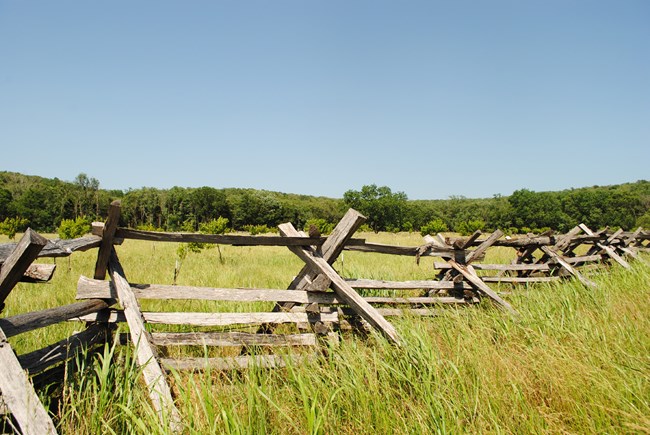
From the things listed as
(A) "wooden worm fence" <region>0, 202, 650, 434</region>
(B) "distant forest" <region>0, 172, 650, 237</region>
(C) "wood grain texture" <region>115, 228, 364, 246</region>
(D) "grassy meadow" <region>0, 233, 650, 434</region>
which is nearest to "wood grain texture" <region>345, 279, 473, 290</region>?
(A) "wooden worm fence" <region>0, 202, 650, 434</region>

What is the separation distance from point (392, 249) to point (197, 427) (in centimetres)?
321

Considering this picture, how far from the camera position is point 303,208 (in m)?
92.2

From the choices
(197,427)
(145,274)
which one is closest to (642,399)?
(197,427)

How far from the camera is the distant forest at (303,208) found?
234 ft

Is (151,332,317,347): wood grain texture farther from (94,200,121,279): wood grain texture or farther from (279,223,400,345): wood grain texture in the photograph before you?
(94,200,121,279): wood grain texture

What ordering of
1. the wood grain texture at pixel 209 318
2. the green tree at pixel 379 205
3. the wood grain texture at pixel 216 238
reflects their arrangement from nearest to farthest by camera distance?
the wood grain texture at pixel 216 238 < the wood grain texture at pixel 209 318 < the green tree at pixel 379 205

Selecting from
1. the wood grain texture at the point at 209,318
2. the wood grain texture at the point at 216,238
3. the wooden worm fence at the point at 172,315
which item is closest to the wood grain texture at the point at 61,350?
the wooden worm fence at the point at 172,315

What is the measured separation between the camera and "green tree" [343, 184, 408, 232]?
3142 inches

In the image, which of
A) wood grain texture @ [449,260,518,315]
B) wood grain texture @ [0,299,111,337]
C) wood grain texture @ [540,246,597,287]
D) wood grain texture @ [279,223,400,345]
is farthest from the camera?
wood grain texture @ [540,246,597,287]

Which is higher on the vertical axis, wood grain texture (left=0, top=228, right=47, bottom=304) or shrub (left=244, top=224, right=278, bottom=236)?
wood grain texture (left=0, top=228, right=47, bottom=304)

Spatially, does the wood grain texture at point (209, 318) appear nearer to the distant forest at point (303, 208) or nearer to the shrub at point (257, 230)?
the shrub at point (257, 230)

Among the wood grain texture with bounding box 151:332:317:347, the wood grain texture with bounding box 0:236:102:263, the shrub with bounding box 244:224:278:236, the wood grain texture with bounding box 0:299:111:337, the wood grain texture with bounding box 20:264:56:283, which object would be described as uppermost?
the wood grain texture with bounding box 0:236:102:263

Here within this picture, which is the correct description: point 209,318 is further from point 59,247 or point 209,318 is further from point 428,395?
point 428,395

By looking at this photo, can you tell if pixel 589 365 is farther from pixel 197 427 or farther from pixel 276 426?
pixel 197 427
